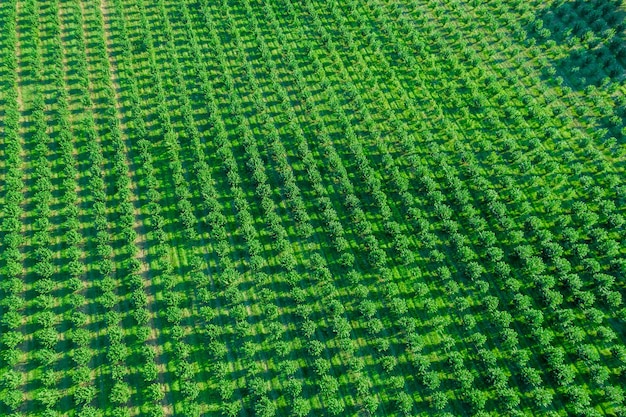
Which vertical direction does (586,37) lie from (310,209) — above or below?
above

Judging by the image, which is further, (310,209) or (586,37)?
(586,37)

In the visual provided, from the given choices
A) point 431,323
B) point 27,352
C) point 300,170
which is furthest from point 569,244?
point 27,352

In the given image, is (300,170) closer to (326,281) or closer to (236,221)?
(236,221)

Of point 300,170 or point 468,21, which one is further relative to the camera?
point 468,21

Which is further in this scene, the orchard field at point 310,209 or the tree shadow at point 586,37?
the tree shadow at point 586,37

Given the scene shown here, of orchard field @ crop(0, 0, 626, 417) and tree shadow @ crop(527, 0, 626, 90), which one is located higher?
tree shadow @ crop(527, 0, 626, 90)

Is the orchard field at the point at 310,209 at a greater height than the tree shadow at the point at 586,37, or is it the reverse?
the tree shadow at the point at 586,37

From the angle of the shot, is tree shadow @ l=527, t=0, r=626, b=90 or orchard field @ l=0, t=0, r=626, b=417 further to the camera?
tree shadow @ l=527, t=0, r=626, b=90

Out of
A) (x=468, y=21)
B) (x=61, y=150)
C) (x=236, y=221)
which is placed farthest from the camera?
(x=468, y=21)
